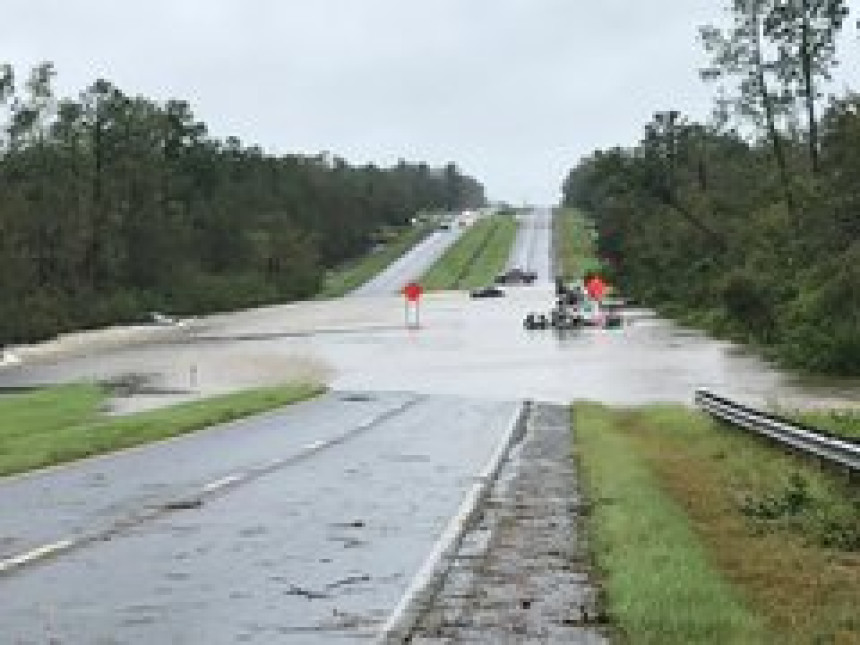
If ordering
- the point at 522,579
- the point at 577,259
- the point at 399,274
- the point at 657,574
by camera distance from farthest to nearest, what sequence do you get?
the point at 577,259, the point at 399,274, the point at 522,579, the point at 657,574

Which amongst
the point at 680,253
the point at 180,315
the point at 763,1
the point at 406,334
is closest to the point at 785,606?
the point at 763,1

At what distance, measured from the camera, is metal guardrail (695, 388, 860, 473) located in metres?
15.9

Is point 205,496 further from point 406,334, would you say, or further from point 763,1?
point 406,334

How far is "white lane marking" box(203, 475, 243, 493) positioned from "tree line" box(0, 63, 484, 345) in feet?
266

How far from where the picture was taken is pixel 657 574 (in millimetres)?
10750

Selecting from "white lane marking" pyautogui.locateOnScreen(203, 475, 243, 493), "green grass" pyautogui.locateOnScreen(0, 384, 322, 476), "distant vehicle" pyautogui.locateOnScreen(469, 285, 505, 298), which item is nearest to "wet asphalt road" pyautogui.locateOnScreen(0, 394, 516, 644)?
"white lane marking" pyautogui.locateOnScreen(203, 475, 243, 493)

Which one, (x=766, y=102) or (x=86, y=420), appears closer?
(x=86, y=420)

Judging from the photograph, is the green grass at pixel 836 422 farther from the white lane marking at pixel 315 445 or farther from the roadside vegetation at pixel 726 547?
the white lane marking at pixel 315 445

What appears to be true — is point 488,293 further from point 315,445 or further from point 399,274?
point 315,445

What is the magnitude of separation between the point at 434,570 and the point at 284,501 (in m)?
6.00

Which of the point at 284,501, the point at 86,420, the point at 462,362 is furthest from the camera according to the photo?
the point at 462,362

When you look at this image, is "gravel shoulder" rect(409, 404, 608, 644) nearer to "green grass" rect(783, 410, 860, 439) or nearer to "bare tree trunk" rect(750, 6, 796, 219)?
"green grass" rect(783, 410, 860, 439)

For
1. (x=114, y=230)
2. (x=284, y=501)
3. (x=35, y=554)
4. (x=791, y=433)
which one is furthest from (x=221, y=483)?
(x=114, y=230)

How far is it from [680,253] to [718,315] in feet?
65.8
